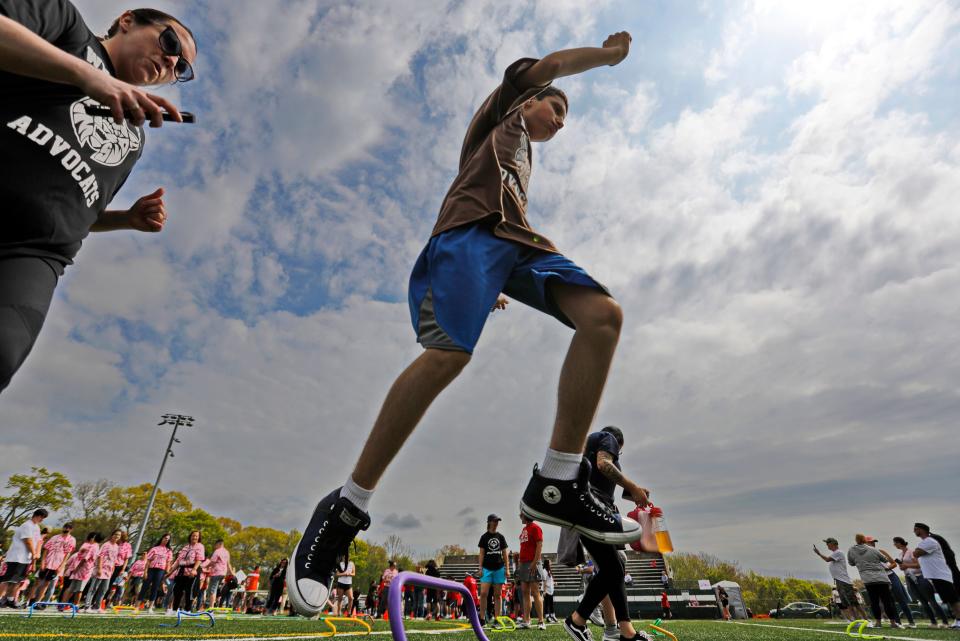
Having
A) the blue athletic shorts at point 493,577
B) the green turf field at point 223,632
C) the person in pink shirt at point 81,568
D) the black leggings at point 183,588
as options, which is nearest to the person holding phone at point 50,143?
the green turf field at point 223,632

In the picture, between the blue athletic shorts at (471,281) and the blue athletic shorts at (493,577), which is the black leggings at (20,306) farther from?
the blue athletic shorts at (493,577)

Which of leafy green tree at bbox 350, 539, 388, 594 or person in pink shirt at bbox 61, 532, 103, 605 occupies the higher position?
leafy green tree at bbox 350, 539, 388, 594

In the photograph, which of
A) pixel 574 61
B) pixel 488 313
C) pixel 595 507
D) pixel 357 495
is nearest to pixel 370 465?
pixel 357 495

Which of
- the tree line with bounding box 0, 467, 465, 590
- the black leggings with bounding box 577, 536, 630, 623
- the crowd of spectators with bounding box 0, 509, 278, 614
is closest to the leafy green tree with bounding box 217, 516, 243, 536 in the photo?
the tree line with bounding box 0, 467, 465, 590

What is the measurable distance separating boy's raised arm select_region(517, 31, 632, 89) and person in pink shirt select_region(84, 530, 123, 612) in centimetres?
1582

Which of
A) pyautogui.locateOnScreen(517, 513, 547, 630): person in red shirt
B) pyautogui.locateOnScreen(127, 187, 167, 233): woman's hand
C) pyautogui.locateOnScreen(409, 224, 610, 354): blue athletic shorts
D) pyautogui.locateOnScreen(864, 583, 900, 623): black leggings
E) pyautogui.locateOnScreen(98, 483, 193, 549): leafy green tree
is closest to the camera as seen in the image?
pyautogui.locateOnScreen(409, 224, 610, 354): blue athletic shorts

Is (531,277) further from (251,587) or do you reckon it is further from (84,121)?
(251,587)

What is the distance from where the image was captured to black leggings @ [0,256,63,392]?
4.69 ft

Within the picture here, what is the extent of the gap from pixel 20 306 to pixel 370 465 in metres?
1.19

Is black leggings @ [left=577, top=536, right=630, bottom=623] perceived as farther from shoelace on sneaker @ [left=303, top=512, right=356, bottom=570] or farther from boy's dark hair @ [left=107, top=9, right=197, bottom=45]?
boy's dark hair @ [left=107, top=9, right=197, bottom=45]

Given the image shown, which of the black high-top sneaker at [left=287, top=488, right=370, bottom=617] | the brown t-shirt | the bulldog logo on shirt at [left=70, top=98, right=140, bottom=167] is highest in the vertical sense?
the brown t-shirt

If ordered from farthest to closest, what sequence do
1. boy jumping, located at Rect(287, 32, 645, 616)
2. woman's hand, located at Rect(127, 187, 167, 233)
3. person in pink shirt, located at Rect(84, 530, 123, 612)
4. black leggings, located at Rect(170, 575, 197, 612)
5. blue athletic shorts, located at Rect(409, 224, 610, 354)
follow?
person in pink shirt, located at Rect(84, 530, 123, 612) → black leggings, located at Rect(170, 575, 197, 612) → woman's hand, located at Rect(127, 187, 167, 233) → blue athletic shorts, located at Rect(409, 224, 610, 354) → boy jumping, located at Rect(287, 32, 645, 616)

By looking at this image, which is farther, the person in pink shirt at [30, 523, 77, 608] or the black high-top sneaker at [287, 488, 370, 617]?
the person in pink shirt at [30, 523, 77, 608]

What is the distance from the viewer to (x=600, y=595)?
4176mm
